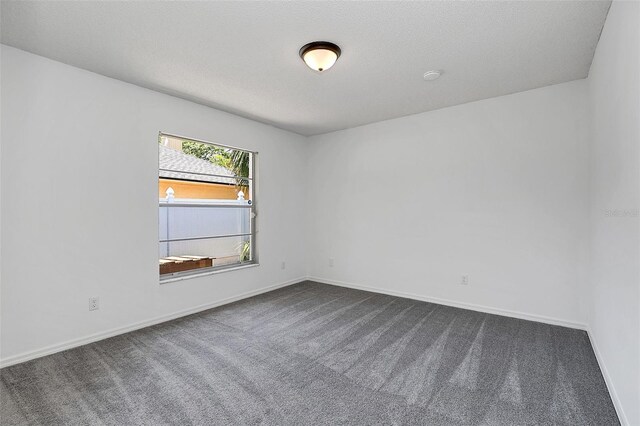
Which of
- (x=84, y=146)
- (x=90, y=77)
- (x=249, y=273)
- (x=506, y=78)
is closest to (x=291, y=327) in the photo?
(x=249, y=273)

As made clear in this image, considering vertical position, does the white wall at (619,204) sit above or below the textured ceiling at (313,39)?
below

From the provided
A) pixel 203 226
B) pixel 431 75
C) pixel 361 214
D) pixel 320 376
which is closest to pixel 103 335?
pixel 203 226

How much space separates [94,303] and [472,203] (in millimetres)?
4324

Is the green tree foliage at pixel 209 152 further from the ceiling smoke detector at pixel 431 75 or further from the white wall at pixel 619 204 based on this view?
the white wall at pixel 619 204

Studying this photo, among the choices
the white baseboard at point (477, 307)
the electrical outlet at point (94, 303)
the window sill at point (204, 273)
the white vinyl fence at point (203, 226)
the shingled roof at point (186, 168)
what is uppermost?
the shingled roof at point (186, 168)

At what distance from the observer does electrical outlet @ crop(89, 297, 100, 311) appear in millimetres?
2855

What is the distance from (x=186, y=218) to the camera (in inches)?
149

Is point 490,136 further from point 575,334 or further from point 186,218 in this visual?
point 186,218

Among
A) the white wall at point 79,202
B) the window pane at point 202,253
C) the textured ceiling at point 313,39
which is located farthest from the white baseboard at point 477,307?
the textured ceiling at point 313,39

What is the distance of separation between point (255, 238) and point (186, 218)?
3.74ft

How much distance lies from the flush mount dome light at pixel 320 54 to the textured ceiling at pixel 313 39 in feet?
0.21

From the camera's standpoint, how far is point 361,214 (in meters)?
4.77

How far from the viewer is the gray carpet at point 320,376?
6.01ft

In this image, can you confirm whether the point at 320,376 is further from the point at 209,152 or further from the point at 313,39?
the point at 209,152
